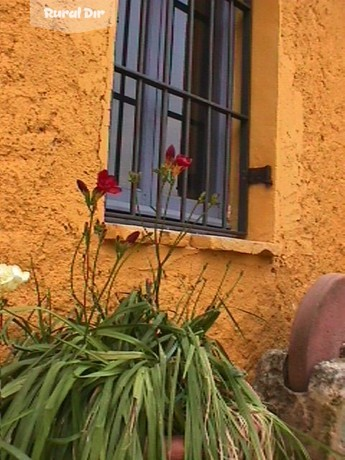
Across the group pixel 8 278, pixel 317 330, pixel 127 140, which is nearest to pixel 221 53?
pixel 127 140

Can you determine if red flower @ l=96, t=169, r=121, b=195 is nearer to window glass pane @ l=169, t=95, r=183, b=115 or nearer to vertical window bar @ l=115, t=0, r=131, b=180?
vertical window bar @ l=115, t=0, r=131, b=180

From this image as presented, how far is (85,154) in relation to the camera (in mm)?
2186

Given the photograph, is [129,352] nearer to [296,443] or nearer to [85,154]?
[296,443]

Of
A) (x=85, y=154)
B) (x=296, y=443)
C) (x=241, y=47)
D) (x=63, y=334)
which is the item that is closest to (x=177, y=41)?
(x=241, y=47)

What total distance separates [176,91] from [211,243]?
645 millimetres

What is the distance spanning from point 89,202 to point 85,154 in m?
0.48

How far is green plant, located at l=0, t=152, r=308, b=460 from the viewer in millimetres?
1526

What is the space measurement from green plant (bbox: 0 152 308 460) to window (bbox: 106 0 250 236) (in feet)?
2.13

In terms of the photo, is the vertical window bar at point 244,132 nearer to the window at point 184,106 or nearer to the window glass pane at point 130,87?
the window at point 184,106

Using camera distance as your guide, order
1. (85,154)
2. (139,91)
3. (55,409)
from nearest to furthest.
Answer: (55,409)
(85,154)
(139,91)

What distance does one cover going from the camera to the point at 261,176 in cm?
299

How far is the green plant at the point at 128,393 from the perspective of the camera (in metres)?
1.53

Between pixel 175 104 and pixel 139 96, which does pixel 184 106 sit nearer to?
pixel 175 104

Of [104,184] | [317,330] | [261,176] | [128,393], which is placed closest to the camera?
[128,393]
